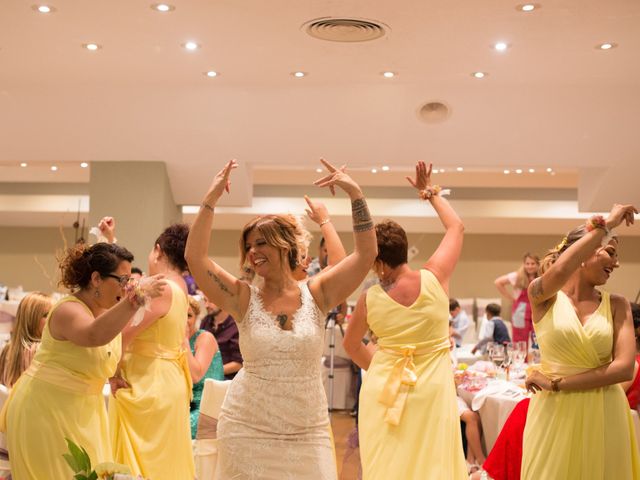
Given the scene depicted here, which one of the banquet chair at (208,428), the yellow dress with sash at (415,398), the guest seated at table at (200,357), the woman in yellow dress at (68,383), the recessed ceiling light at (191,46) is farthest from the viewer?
the recessed ceiling light at (191,46)

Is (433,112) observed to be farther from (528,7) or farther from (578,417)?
(578,417)

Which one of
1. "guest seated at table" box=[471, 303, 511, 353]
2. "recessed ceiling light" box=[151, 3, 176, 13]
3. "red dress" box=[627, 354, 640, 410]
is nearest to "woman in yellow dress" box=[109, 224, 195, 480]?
"red dress" box=[627, 354, 640, 410]

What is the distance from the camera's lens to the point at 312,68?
25.7ft

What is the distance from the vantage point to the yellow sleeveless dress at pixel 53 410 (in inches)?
126

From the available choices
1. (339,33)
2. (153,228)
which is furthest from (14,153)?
(339,33)

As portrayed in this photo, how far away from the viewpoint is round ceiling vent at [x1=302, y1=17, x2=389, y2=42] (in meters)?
6.50

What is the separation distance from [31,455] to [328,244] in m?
1.33

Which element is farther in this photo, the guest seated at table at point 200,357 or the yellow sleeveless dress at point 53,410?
the guest seated at table at point 200,357

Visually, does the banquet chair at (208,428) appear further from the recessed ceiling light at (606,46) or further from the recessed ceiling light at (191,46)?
the recessed ceiling light at (606,46)

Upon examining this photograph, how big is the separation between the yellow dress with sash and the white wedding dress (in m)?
1.04

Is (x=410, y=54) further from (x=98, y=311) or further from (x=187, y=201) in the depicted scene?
(x=98, y=311)

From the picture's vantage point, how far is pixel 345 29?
6.66 m

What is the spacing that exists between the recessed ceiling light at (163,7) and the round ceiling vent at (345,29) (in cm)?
99

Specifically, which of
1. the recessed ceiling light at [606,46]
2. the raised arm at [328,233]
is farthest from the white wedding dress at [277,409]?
the recessed ceiling light at [606,46]
